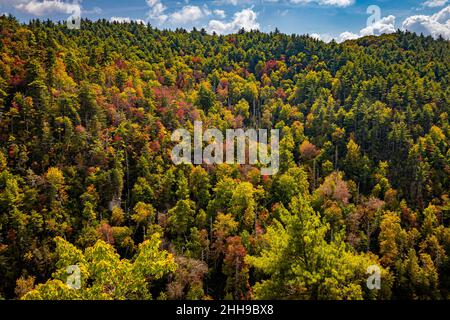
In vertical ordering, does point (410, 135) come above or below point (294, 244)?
above

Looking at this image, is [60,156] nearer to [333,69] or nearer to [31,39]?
[31,39]

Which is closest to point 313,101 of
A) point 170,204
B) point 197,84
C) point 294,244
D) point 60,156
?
point 197,84

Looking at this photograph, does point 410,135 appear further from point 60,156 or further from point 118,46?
point 118,46

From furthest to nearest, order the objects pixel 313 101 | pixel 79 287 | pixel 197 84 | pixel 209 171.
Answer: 1. pixel 197 84
2. pixel 313 101
3. pixel 209 171
4. pixel 79 287
